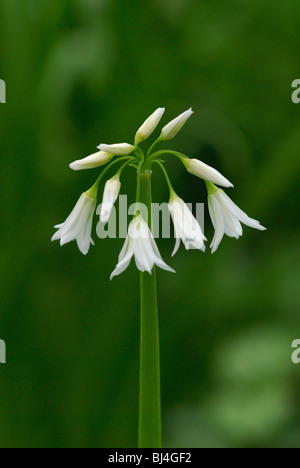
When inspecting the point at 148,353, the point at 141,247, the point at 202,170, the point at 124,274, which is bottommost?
the point at 148,353

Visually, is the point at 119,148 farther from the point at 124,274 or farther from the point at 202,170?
the point at 124,274

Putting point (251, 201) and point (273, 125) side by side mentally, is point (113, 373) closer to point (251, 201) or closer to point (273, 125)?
point (251, 201)

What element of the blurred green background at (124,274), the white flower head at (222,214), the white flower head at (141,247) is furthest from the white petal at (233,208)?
the blurred green background at (124,274)

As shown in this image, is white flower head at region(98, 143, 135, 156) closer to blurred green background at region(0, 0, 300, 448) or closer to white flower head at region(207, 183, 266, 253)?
white flower head at region(207, 183, 266, 253)

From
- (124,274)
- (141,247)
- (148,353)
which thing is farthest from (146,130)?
(124,274)

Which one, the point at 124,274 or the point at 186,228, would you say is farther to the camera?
the point at 124,274

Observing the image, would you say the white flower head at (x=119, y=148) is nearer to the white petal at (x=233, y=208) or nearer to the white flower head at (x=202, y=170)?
the white flower head at (x=202, y=170)

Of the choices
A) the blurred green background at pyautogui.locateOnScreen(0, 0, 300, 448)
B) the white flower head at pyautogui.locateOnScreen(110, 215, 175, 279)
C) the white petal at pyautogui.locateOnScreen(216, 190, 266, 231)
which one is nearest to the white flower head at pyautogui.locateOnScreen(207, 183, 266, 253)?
the white petal at pyautogui.locateOnScreen(216, 190, 266, 231)
